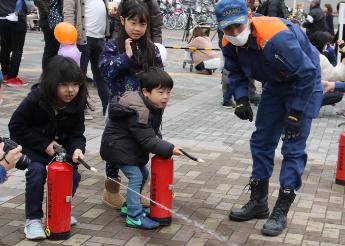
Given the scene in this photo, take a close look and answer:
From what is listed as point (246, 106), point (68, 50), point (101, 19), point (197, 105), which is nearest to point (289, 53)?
point (246, 106)

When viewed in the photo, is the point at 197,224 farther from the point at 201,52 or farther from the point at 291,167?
the point at 201,52

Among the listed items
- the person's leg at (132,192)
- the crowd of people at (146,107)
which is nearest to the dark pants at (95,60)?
the crowd of people at (146,107)

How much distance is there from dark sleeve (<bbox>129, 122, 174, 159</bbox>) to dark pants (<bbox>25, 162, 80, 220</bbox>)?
0.65 m

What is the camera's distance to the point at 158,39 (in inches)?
215

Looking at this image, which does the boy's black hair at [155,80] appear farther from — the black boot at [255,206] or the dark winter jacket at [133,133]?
the black boot at [255,206]

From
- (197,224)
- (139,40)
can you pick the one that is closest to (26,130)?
(139,40)

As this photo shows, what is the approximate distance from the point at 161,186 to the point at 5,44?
6906 millimetres

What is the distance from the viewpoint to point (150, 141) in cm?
407

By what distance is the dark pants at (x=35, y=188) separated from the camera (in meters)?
3.93

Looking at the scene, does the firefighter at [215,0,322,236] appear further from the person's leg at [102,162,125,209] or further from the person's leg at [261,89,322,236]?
the person's leg at [102,162,125,209]

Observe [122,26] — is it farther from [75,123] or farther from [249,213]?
[249,213]

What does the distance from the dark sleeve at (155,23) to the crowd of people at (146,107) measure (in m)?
0.57

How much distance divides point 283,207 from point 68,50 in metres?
3.70

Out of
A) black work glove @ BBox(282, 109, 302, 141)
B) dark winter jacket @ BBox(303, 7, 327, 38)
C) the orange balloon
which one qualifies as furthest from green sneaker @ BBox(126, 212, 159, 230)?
dark winter jacket @ BBox(303, 7, 327, 38)
